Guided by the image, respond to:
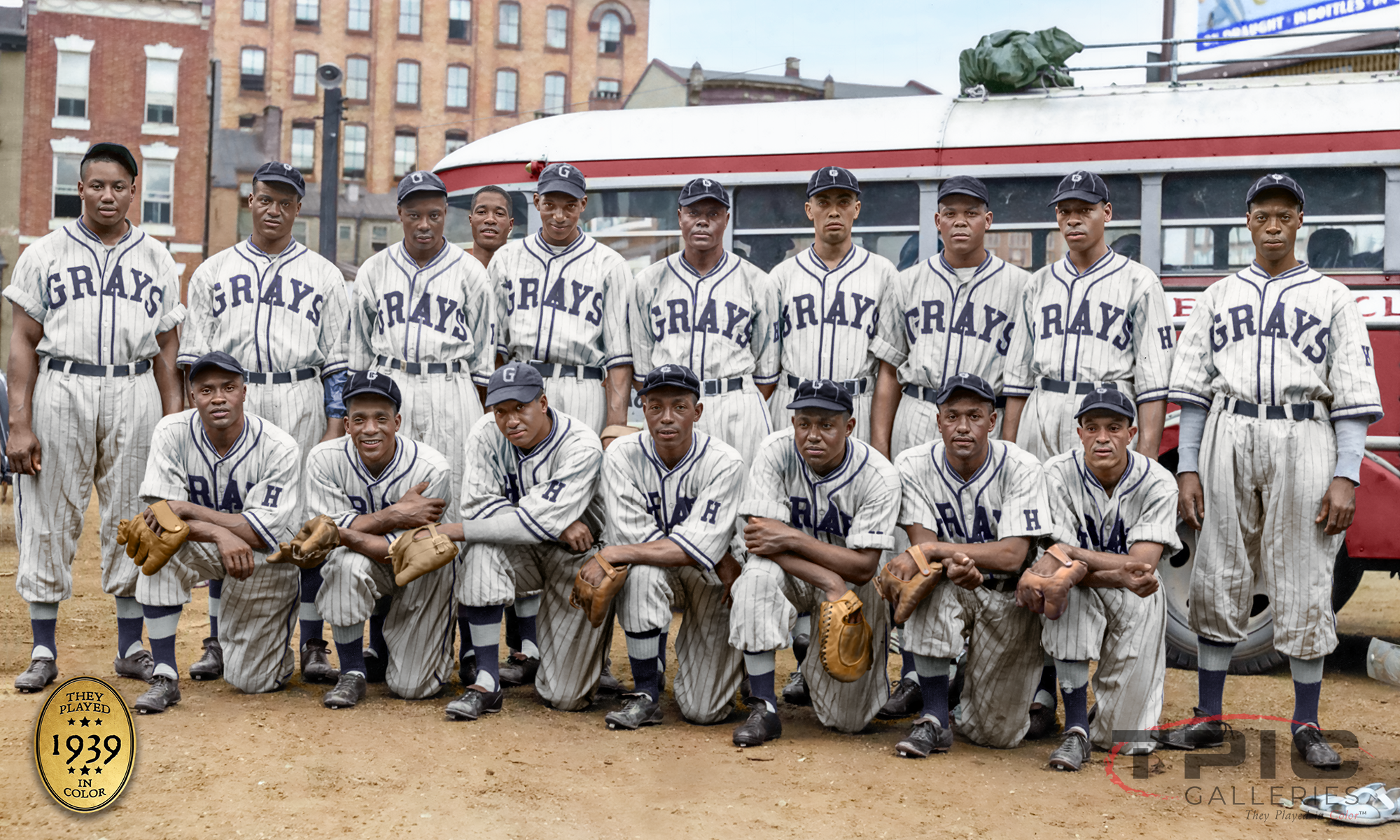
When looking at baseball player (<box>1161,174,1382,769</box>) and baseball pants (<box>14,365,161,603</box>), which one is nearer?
baseball player (<box>1161,174,1382,769</box>)

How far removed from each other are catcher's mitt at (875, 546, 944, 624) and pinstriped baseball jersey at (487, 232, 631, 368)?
1.80m

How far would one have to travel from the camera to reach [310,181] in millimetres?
47031

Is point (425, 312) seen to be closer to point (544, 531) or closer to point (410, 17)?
point (544, 531)

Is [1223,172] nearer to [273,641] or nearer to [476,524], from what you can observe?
[476,524]

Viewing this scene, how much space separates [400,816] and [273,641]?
1818 mm

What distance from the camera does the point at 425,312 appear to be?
6055 mm

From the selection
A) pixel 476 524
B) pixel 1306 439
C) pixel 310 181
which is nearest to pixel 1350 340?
pixel 1306 439

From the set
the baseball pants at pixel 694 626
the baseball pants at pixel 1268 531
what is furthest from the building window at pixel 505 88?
the baseball pants at pixel 1268 531

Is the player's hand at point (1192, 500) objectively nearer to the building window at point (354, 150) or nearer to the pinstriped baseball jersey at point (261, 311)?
the pinstriped baseball jersey at point (261, 311)

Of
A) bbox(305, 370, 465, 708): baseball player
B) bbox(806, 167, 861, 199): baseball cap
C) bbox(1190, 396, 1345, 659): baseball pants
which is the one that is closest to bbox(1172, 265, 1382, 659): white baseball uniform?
bbox(1190, 396, 1345, 659): baseball pants

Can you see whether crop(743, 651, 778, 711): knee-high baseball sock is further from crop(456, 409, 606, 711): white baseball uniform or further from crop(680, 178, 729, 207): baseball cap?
crop(680, 178, 729, 207): baseball cap

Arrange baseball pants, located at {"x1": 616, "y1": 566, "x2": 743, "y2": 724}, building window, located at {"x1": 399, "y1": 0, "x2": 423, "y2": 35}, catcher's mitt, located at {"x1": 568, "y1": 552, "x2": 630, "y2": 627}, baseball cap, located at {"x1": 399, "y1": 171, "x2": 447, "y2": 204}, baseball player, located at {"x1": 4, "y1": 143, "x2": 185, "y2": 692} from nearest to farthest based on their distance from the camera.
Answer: catcher's mitt, located at {"x1": 568, "y1": 552, "x2": 630, "y2": 627} → baseball pants, located at {"x1": 616, "y1": 566, "x2": 743, "y2": 724} → baseball player, located at {"x1": 4, "y1": 143, "x2": 185, "y2": 692} → baseball cap, located at {"x1": 399, "y1": 171, "x2": 447, "y2": 204} → building window, located at {"x1": 399, "y1": 0, "x2": 423, "y2": 35}

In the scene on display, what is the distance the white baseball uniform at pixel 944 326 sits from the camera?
579 cm

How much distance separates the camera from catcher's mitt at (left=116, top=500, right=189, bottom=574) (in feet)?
16.8
